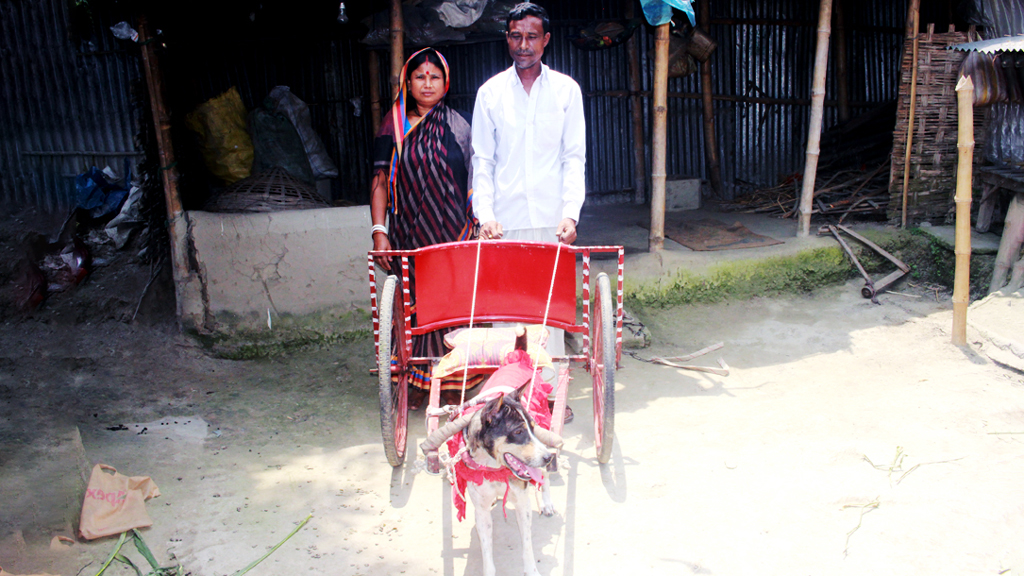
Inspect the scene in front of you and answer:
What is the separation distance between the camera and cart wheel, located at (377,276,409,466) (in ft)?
11.1

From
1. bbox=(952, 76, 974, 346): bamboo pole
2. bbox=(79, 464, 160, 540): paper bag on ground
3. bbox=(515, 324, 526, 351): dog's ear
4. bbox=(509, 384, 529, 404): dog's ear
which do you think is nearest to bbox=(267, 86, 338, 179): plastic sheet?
bbox=(79, 464, 160, 540): paper bag on ground

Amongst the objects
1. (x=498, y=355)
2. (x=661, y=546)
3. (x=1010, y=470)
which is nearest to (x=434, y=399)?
(x=498, y=355)

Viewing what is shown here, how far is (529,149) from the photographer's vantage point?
13.3 feet

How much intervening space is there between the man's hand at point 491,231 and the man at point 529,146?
0.39ft

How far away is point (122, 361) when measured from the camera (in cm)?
531

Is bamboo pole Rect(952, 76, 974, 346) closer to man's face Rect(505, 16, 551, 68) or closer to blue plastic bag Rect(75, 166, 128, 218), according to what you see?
man's face Rect(505, 16, 551, 68)

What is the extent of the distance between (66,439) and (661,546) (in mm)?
3329

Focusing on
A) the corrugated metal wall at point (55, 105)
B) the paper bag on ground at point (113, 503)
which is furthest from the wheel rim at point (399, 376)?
the corrugated metal wall at point (55, 105)

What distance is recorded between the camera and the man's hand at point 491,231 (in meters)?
3.74

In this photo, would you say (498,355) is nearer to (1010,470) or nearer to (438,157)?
(438,157)

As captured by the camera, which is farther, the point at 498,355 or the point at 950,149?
the point at 950,149

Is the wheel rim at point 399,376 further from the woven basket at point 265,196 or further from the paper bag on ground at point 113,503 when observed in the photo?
the woven basket at point 265,196

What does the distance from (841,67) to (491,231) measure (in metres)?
6.83

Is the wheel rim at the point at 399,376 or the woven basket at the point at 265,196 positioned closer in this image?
the wheel rim at the point at 399,376
